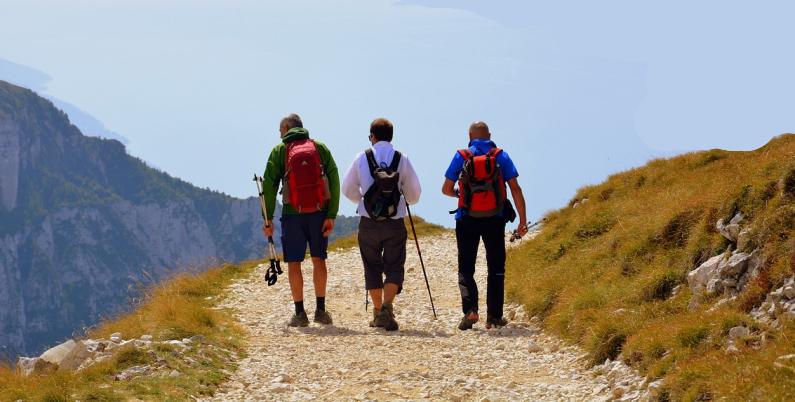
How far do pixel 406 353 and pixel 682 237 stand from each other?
15.1 ft

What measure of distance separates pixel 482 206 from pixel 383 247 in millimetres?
1824

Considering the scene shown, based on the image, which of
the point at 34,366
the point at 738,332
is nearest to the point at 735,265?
the point at 738,332

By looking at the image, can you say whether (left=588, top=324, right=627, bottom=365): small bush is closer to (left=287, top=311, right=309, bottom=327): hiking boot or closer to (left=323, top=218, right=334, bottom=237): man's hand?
(left=323, top=218, right=334, bottom=237): man's hand

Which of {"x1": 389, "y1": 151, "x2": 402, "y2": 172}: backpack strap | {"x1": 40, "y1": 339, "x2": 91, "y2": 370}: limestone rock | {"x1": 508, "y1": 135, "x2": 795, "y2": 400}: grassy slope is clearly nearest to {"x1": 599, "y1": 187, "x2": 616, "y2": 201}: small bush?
{"x1": 508, "y1": 135, "x2": 795, "y2": 400}: grassy slope

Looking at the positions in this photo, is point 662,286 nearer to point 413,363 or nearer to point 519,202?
point 519,202

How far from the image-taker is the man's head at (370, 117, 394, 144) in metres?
13.0

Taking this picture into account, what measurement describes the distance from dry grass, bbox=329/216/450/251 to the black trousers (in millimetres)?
14257

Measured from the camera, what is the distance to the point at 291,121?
45.2ft

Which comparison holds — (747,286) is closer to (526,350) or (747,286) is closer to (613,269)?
(526,350)

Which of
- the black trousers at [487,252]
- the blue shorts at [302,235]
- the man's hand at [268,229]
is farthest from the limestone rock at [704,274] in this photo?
the man's hand at [268,229]

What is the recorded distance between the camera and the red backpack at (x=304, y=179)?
13266 mm

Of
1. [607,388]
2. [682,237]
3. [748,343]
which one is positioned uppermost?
[682,237]

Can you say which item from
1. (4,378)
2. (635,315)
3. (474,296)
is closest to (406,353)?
(474,296)

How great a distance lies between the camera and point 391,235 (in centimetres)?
1327
